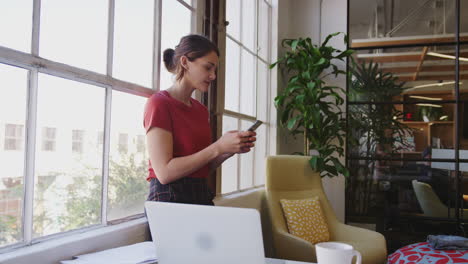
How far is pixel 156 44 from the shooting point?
2010 mm

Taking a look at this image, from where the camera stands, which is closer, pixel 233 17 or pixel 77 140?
pixel 77 140

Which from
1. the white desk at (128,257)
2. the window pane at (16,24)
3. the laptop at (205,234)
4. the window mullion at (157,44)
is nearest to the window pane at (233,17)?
the window mullion at (157,44)

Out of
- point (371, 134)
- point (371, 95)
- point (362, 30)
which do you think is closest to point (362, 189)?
point (371, 134)

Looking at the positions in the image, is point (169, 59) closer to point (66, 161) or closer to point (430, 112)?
point (66, 161)

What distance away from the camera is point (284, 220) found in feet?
9.75

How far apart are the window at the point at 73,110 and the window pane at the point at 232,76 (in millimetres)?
1061

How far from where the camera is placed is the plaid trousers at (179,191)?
4.70 ft

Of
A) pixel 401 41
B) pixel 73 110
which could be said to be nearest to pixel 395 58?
pixel 401 41

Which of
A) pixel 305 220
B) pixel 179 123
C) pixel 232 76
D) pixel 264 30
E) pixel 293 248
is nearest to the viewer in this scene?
pixel 179 123

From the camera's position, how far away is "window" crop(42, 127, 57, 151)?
4.58 ft

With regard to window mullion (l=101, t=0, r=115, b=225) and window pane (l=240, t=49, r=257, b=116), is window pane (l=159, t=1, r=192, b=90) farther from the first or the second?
window pane (l=240, t=49, r=257, b=116)

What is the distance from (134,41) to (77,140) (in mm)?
570

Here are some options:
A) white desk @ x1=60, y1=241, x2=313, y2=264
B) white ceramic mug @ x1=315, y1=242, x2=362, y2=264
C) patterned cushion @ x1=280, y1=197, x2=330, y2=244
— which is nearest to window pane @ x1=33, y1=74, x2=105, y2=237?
white desk @ x1=60, y1=241, x2=313, y2=264

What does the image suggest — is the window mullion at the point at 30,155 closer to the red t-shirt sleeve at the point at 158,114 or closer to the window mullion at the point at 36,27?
the window mullion at the point at 36,27
